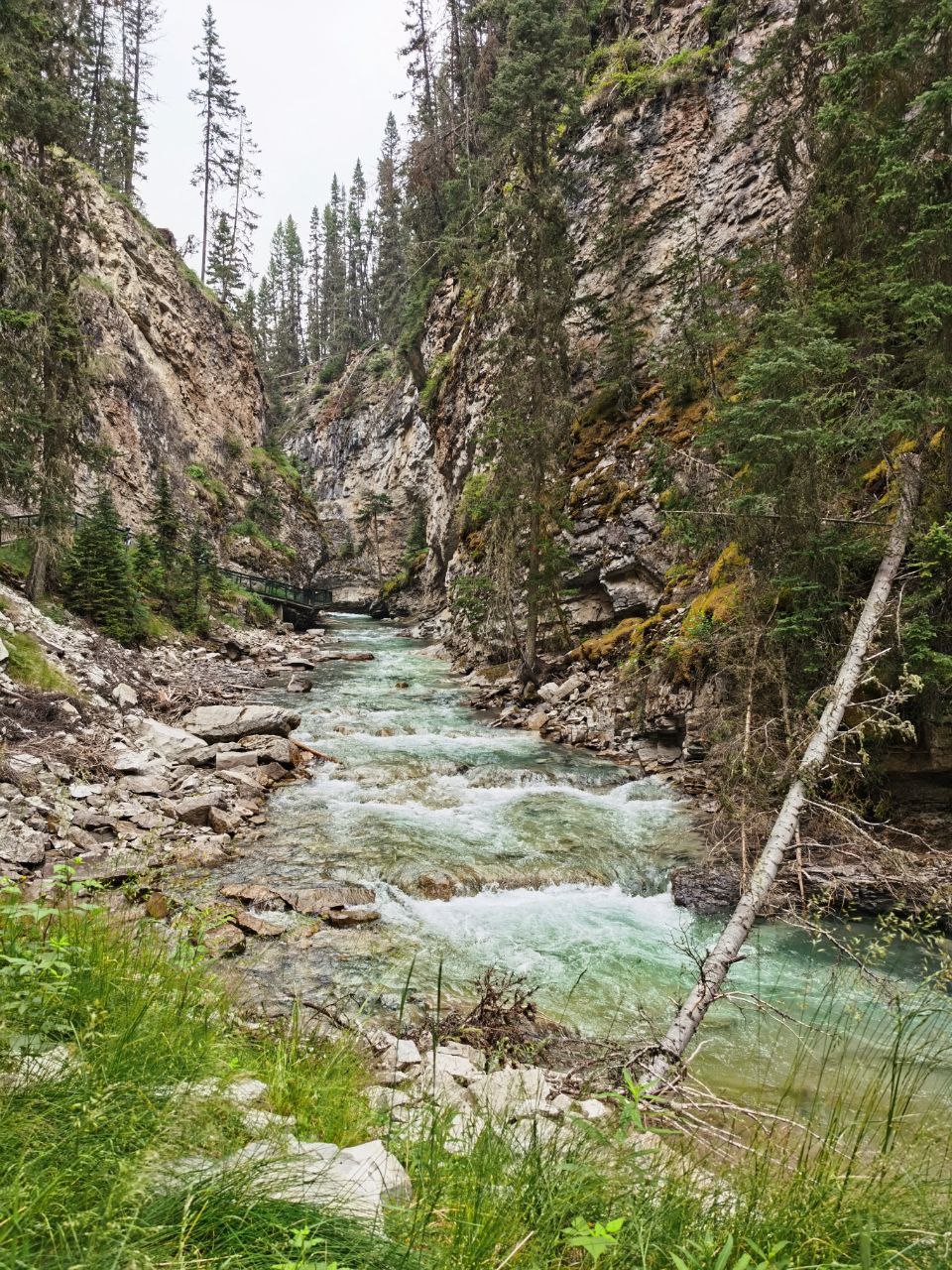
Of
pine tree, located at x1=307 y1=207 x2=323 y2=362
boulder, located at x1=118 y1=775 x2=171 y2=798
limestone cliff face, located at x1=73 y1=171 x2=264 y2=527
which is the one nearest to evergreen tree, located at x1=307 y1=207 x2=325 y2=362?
pine tree, located at x1=307 y1=207 x2=323 y2=362

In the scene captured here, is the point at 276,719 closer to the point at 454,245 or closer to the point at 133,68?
the point at 454,245

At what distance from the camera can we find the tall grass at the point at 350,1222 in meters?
1.47

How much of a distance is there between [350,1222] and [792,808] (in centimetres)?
543

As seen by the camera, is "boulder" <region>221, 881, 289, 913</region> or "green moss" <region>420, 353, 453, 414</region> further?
"green moss" <region>420, 353, 453, 414</region>

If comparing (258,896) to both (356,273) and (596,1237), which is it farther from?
(356,273)

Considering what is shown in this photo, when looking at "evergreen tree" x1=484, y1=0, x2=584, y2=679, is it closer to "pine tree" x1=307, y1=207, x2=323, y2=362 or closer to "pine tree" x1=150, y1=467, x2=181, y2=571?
"pine tree" x1=150, y1=467, x2=181, y2=571

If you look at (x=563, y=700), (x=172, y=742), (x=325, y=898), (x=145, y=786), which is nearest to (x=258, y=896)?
(x=325, y=898)

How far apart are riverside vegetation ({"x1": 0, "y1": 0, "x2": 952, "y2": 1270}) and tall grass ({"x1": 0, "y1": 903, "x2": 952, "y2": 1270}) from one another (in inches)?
0.7

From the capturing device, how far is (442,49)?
39406mm

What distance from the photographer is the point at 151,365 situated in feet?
105

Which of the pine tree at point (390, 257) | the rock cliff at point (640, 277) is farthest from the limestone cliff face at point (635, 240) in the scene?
the pine tree at point (390, 257)

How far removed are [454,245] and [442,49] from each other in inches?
856

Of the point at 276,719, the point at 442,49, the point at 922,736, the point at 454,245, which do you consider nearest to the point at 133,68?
the point at 442,49

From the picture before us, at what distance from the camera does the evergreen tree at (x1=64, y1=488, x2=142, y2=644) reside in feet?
52.6
